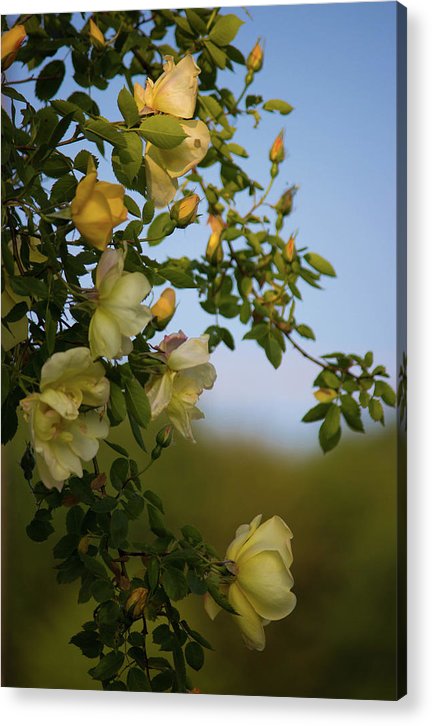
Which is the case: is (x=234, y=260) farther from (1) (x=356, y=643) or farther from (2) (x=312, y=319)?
(1) (x=356, y=643)

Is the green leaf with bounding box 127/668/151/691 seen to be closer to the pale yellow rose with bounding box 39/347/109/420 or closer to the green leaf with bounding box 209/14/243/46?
the pale yellow rose with bounding box 39/347/109/420

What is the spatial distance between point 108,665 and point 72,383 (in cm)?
57

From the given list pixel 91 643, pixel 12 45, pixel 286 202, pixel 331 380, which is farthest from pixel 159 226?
pixel 91 643

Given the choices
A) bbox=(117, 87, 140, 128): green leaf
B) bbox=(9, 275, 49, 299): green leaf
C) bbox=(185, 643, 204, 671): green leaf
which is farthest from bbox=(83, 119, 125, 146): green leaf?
bbox=(185, 643, 204, 671): green leaf

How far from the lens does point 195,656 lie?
1.31 meters

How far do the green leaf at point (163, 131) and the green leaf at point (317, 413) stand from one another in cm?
56

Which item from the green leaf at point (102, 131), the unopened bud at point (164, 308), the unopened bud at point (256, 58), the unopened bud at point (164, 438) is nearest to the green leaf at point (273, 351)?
the unopened bud at point (164, 308)

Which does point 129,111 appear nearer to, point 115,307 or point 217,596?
point 115,307

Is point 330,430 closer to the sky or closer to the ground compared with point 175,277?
closer to the ground

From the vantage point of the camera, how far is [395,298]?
4.32 feet

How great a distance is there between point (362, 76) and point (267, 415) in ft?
1.45

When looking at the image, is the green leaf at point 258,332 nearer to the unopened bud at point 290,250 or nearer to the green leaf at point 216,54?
the unopened bud at point 290,250

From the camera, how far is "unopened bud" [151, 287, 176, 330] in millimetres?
1325

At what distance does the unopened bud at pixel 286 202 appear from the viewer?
1.40 metres
